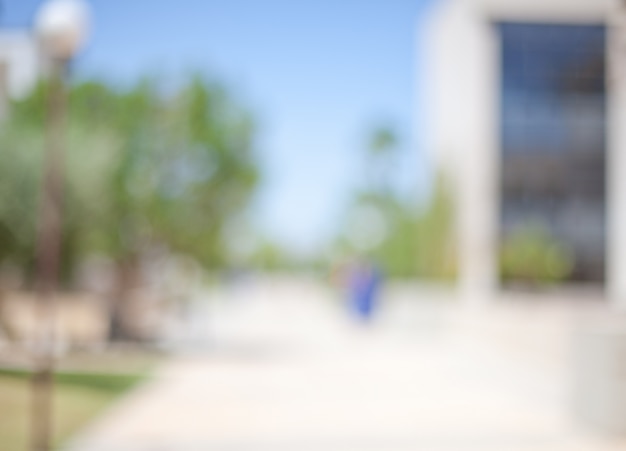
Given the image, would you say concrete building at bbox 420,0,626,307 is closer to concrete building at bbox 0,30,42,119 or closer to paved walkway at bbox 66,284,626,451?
paved walkway at bbox 66,284,626,451

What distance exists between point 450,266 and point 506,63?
11.5 meters

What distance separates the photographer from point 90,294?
19016 millimetres

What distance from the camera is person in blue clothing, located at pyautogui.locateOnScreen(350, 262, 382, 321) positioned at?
22.5 metres

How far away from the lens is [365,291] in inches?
894

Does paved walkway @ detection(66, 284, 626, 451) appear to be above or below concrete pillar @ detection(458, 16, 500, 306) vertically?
below

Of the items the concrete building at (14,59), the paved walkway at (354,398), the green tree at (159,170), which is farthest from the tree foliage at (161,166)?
the concrete building at (14,59)

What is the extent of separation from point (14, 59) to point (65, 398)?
4.29 m

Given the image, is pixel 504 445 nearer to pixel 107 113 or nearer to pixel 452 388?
pixel 452 388

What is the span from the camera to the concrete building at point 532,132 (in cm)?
4684

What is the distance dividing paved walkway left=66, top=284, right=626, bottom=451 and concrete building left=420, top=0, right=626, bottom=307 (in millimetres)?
28069

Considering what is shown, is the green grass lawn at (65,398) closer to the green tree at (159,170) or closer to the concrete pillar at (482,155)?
the green tree at (159,170)

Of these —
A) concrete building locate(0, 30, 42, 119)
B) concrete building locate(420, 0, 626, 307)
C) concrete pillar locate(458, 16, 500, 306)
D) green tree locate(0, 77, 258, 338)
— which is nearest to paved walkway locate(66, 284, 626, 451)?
green tree locate(0, 77, 258, 338)

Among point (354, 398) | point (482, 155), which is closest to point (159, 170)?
point (354, 398)

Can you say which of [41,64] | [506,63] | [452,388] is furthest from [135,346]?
[506,63]
